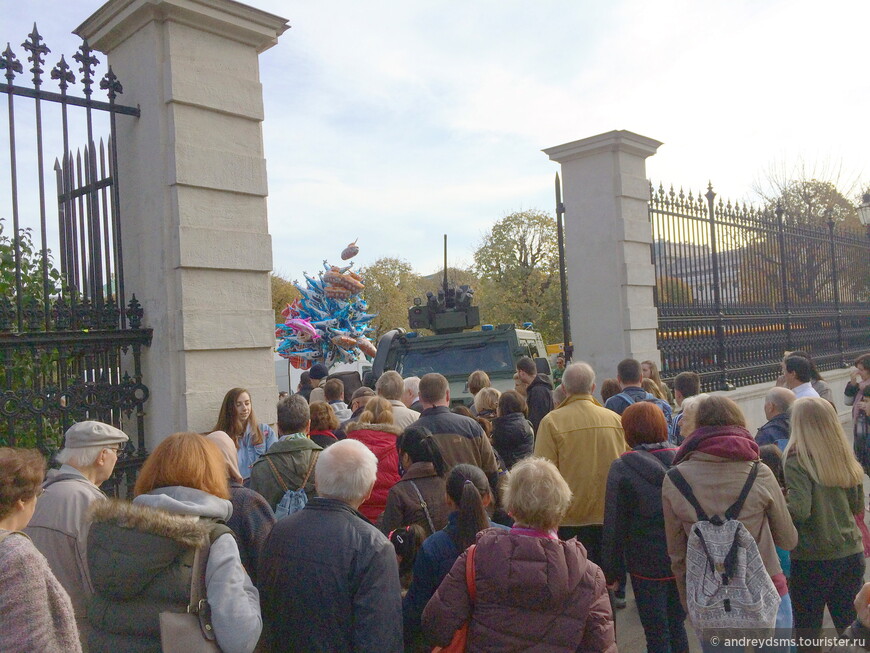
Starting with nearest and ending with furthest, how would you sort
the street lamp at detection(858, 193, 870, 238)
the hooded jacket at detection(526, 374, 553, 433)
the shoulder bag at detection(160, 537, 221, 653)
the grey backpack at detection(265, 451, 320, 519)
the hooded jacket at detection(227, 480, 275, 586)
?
the shoulder bag at detection(160, 537, 221, 653) → the hooded jacket at detection(227, 480, 275, 586) → the grey backpack at detection(265, 451, 320, 519) → the hooded jacket at detection(526, 374, 553, 433) → the street lamp at detection(858, 193, 870, 238)

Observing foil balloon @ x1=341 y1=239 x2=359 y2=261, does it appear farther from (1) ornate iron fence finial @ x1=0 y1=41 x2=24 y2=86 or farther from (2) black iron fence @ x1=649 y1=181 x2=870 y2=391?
(1) ornate iron fence finial @ x1=0 y1=41 x2=24 y2=86

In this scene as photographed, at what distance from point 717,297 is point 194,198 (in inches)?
308

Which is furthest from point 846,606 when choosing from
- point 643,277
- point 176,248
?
point 643,277

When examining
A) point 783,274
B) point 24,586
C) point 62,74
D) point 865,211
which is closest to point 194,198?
point 62,74

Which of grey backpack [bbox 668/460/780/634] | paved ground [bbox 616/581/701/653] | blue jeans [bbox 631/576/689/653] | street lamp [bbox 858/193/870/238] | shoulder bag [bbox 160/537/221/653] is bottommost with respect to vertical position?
paved ground [bbox 616/581/701/653]

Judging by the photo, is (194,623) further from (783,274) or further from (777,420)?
(783,274)

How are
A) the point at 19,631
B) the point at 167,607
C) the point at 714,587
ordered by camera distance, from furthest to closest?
the point at 714,587 < the point at 167,607 < the point at 19,631

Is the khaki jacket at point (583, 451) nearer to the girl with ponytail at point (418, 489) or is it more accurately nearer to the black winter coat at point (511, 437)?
the black winter coat at point (511, 437)

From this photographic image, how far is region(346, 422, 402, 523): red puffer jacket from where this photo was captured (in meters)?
4.39

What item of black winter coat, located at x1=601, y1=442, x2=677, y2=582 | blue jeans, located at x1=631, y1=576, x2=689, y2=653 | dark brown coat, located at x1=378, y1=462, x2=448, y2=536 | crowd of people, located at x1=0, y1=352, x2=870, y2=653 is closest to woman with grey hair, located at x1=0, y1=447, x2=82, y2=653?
crowd of people, located at x1=0, y1=352, x2=870, y2=653

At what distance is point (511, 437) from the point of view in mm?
5449

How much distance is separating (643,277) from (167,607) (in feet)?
24.2

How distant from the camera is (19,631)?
217 cm

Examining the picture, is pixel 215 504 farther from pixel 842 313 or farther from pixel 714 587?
pixel 842 313
